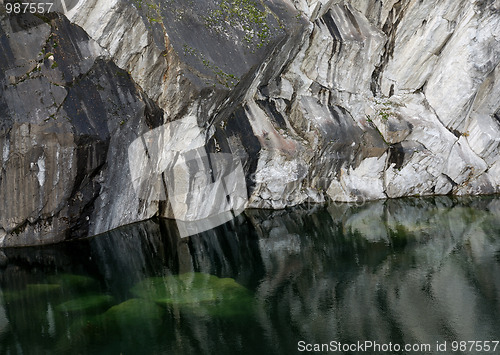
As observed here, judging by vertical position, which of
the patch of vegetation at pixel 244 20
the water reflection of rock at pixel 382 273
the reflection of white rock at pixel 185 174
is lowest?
the water reflection of rock at pixel 382 273

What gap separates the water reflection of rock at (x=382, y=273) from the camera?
12.7m

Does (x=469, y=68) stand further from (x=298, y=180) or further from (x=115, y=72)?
(x=115, y=72)

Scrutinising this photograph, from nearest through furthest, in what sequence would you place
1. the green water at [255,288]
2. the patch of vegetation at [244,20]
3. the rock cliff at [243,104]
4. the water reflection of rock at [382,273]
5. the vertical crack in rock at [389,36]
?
the green water at [255,288]
the water reflection of rock at [382,273]
the rock cliff at [243,104]
the patch of vegetation at [244,20]
the vertical crack in rock at [389,36]

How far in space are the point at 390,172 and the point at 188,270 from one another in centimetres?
1486

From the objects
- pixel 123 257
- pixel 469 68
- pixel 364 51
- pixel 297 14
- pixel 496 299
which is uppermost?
pixel 297 14

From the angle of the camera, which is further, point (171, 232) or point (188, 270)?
point (171, 232)

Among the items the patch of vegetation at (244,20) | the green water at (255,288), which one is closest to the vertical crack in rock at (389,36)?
the patch of vegetation at (244,20)

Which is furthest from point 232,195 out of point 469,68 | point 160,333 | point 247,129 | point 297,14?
point 469,68

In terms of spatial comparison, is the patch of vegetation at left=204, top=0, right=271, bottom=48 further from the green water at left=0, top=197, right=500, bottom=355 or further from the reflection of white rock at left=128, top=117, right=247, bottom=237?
the green water at left=0, top=197, right=500, bottom=355

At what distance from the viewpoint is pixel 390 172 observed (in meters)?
27.9

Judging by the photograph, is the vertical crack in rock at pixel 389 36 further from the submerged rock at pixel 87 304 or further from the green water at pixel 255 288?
the submerged rock at pixel 87 304

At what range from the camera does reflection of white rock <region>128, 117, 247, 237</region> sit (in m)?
21.8

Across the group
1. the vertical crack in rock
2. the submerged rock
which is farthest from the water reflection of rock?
the vertical crack in rock

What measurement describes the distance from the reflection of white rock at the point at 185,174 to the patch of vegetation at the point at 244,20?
443 centimetres
